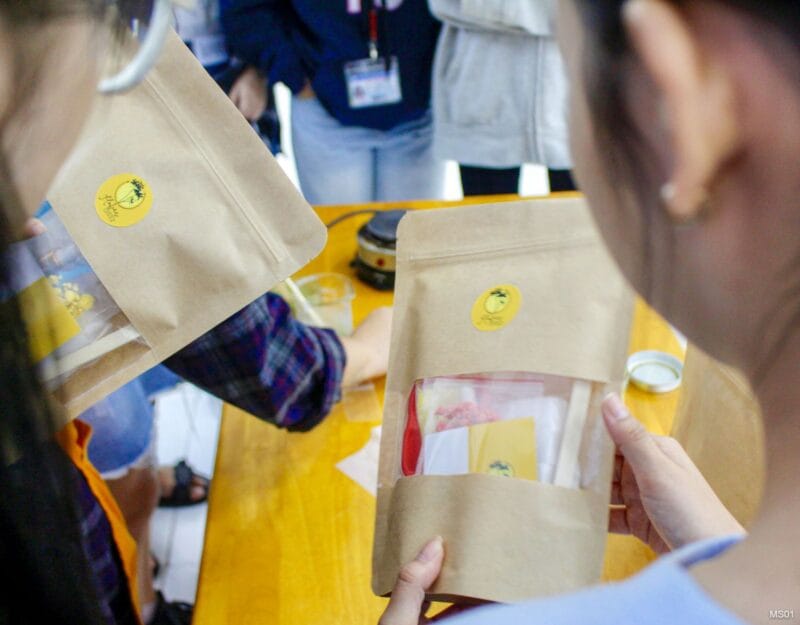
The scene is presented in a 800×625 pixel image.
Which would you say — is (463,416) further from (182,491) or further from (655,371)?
(182,491)

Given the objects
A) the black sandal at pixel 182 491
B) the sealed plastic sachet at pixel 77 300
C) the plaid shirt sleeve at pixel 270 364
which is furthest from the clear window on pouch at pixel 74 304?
the black sandal at pixel 182 491

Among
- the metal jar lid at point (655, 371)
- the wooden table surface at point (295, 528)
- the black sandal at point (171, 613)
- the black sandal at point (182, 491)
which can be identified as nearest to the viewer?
the wooden table surface at point (295, 528)

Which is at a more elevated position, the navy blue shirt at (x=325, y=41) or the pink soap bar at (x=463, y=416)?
the pink soap bar at (x=463, y=416)

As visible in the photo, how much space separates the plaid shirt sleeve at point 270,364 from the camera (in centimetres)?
81

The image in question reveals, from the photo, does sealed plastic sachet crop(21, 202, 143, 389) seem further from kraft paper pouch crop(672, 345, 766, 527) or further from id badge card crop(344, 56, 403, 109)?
id badge card crop(344, 56, 403, 109)

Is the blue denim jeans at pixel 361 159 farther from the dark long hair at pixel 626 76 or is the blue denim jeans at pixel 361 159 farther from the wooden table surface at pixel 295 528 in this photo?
the dark long hair at pixel 626 76

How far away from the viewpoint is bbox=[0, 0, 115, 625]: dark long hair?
0.30m

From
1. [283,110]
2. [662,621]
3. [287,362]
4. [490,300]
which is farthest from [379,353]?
[283,110]

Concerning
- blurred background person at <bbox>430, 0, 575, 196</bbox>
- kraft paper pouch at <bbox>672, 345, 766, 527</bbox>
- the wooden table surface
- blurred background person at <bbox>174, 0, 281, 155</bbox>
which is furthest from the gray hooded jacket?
kraft paper pouch at <bbox>672, 345, 766, 527</bbox>

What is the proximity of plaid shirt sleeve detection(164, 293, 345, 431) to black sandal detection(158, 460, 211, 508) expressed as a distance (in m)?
0.80

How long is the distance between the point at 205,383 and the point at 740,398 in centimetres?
56

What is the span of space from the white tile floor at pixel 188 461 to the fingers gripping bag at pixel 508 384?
0.82m

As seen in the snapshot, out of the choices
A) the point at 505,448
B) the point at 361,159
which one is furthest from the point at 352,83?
the point at 505,448

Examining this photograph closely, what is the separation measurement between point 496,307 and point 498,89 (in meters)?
1.04
